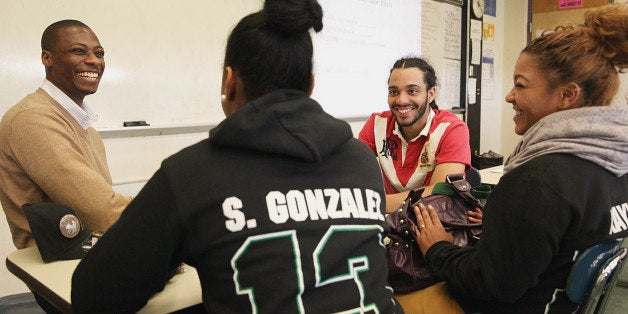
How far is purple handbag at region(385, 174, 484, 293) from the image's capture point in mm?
1389

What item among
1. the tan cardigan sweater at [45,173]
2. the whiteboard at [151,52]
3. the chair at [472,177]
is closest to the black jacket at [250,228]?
the tan cardigan sweater at [45,173]

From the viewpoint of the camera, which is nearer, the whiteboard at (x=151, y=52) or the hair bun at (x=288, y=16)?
the hair bun at (x=288, y=16)

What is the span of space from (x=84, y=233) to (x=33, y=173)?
1.12 ft

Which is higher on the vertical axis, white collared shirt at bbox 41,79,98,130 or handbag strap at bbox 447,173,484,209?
white collared shirt at bbox 41,79,98,130

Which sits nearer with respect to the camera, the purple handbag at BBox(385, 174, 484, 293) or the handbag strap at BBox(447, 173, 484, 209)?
the purple handbag at BBox(385, 174, 484, 293)

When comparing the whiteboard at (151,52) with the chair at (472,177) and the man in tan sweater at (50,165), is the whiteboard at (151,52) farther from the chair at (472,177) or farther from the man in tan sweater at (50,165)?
the chair at (472,177)

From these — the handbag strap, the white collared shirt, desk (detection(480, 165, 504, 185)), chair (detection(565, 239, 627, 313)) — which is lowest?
desk (detection(480, 165, 504, 185))

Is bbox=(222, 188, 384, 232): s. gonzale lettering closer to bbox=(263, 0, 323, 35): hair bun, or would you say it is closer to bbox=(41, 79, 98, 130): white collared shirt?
bbox=(263, 0, 323, 35): hair bun

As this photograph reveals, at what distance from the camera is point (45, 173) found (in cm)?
149

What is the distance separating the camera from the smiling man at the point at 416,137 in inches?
88.0

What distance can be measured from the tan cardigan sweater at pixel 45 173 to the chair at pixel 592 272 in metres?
1.26

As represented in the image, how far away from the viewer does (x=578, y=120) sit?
120 cm

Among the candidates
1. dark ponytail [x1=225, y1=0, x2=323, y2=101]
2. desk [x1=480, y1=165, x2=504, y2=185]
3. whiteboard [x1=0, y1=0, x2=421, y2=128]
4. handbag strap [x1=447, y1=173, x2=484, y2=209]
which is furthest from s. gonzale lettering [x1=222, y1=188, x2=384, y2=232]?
desk [x1=480, y1=165, x2=504, y2=185]

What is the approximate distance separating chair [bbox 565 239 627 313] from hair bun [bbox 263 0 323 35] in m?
0.84
